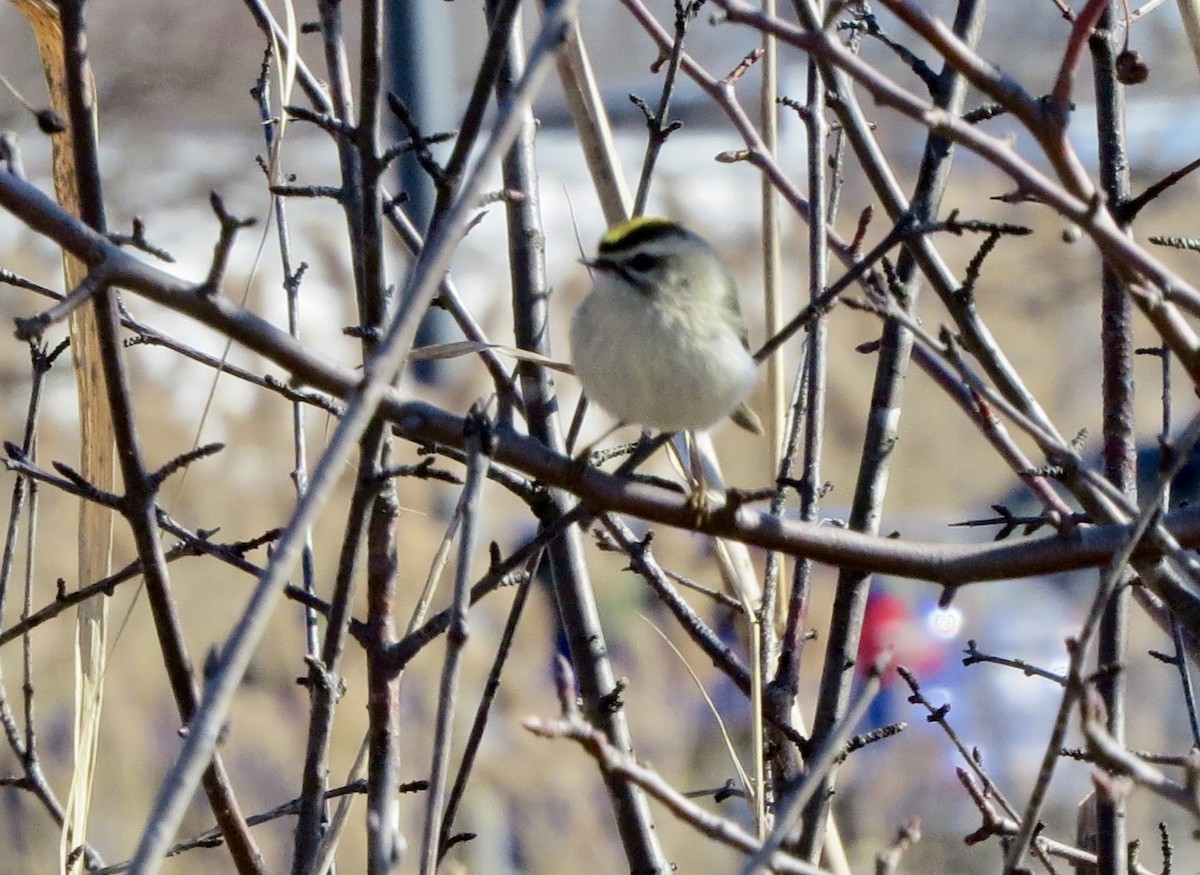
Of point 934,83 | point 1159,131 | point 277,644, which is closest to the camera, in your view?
point 934,83

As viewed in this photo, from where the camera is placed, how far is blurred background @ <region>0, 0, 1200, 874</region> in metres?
4.36

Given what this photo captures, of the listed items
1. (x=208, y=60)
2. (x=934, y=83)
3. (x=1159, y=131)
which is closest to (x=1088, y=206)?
(x=934, y=83)

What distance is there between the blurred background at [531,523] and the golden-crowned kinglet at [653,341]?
57.4 inches

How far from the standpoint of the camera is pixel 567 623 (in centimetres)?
175

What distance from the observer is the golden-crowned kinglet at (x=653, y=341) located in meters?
1.81

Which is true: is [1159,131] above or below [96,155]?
above

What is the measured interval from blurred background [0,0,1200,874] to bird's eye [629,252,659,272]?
1.45 meters

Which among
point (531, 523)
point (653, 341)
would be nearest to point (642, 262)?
point (653, 341)

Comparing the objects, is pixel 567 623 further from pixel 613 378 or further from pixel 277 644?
pixel 277 644

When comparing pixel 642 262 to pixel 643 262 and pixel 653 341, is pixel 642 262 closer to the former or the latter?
pixel 643 262

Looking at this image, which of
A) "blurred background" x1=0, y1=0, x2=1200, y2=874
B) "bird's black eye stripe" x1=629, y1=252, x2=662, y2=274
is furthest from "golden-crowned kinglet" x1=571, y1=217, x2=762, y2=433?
"blurred background" x1=0, y1=0, x2=1200, y2=874

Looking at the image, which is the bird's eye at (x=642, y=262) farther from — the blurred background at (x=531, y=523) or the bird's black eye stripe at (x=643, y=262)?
the blurred background at (x=531, y=523)

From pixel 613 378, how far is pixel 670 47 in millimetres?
455

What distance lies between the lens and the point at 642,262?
75.3 inches
